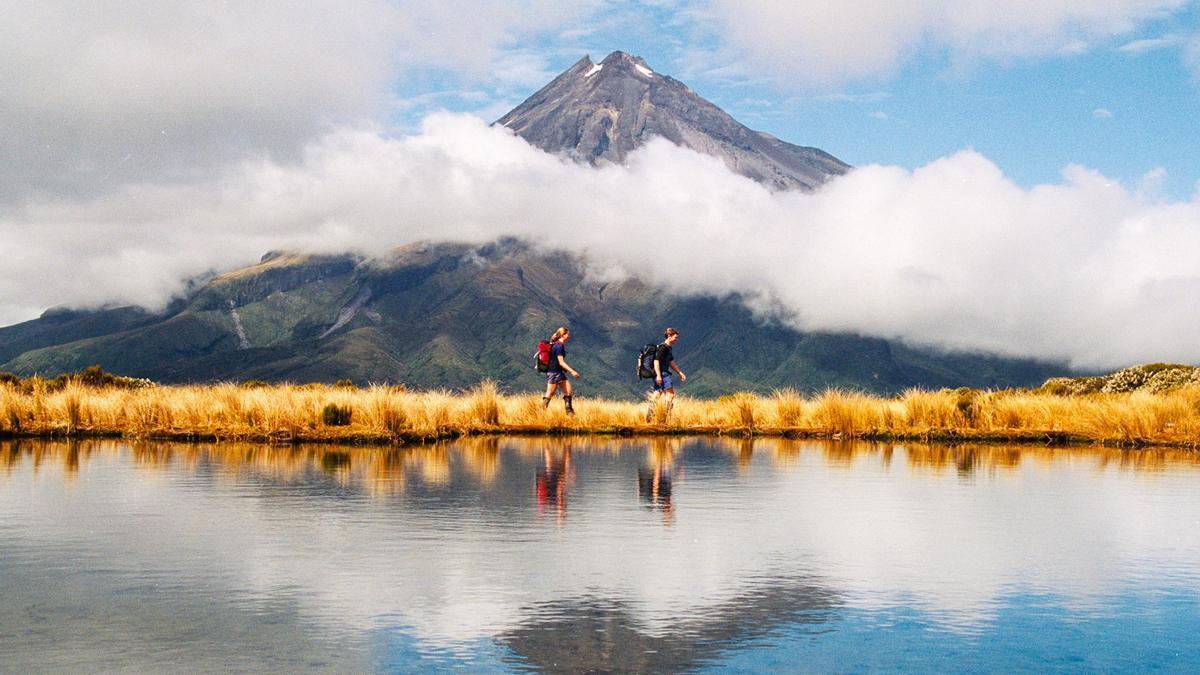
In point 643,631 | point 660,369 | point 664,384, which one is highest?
point 660,369

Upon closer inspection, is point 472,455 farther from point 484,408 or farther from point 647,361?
point 647,361

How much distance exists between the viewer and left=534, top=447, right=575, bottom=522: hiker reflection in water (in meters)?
13.3

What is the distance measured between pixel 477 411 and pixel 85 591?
65.0 ft

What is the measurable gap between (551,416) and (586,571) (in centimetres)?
1919

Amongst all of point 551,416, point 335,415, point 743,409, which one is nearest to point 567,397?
point 551,416

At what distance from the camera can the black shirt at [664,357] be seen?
28.2 m

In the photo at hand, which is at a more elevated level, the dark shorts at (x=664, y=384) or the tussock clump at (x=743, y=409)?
the dark shorts at (x=664, y=384)

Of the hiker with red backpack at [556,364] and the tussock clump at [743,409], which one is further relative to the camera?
the tussock clump at [743,409]

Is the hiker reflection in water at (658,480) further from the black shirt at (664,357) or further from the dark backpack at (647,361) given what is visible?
the dark backpack at (647,361)

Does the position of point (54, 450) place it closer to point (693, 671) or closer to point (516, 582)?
point (516, 582)

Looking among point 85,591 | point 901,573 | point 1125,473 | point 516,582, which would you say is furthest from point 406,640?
point 1125,473

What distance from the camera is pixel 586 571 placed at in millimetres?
9500

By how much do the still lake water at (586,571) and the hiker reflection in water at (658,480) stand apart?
0.15 metres

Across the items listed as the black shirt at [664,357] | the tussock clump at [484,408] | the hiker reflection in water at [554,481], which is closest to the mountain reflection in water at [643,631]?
the hiker reflection in water at [554,481]
